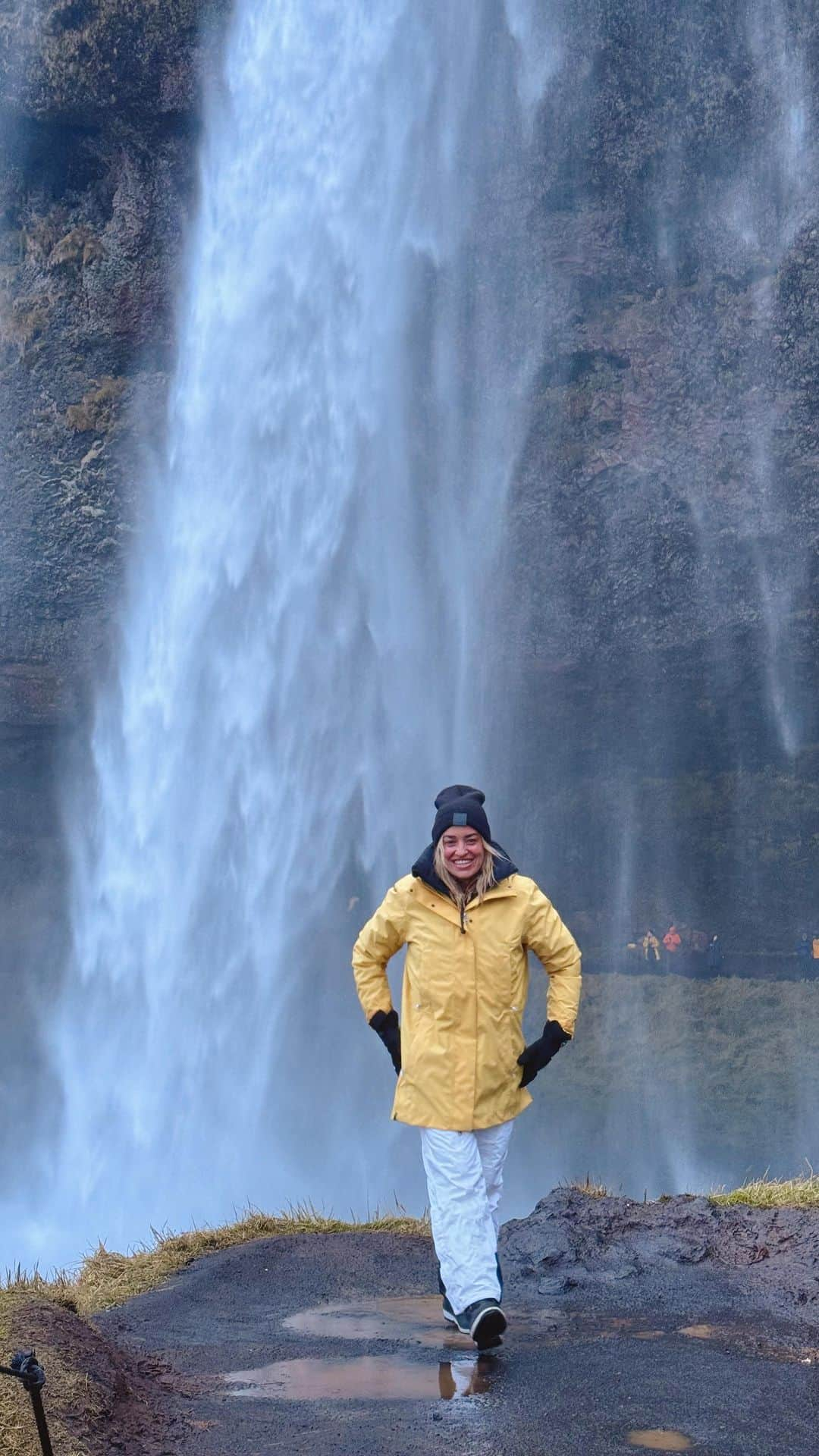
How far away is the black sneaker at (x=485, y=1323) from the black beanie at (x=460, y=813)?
4.94ft

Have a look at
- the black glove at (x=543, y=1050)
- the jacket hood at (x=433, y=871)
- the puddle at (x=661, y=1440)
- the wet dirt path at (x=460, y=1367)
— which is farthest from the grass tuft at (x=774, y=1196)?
the puddle at (x=661, y=1440)

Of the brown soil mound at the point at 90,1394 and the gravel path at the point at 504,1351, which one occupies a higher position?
the brown soil mound at the point at 90,1394

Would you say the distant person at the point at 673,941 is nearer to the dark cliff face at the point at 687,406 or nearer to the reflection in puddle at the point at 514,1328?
the dark cliff face at the point at 687,406

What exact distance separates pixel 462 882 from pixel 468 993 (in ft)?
1.24

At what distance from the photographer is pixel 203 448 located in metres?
18.1

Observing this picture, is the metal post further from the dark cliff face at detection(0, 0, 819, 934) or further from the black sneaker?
the dark cliff face at detection(0, 0, 819, 934)

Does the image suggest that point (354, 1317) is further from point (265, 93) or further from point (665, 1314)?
point (265, 93)

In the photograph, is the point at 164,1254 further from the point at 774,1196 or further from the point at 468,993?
the point at 774,1196

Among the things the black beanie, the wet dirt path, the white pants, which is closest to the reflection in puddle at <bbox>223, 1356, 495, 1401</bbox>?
the wet dirt path

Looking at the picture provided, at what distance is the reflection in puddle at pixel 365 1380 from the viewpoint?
3979mm

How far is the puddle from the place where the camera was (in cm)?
331

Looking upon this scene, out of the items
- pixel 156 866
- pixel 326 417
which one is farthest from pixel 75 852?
pixel 326 417

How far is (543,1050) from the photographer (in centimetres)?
467

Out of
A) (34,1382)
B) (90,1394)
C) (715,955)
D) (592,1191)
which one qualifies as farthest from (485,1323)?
(715,955)
